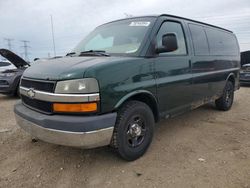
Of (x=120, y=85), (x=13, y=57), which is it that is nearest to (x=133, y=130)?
(x=120, y=85)

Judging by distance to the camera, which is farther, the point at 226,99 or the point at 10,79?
the point at 10,79

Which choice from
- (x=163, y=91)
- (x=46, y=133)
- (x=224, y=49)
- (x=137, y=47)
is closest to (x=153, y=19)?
(x=137, y=47)

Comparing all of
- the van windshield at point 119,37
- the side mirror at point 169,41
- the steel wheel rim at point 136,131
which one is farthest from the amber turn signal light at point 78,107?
the side mirror at point 169,41

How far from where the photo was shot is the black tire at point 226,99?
5.95 metres

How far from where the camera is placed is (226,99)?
6.07 metres

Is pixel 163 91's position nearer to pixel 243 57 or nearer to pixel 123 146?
pixel 123 146

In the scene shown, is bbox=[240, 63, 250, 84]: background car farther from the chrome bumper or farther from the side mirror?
the chrome bumper

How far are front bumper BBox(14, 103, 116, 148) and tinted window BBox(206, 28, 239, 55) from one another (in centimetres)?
326

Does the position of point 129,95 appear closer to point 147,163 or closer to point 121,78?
point 121,78

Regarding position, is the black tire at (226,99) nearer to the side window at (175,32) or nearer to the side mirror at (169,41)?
the side window at (175,32)

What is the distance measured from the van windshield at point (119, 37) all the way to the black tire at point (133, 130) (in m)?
0.81

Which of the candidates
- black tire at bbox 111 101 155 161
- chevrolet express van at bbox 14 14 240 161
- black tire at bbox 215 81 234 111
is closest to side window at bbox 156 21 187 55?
chevrolet express van at bbox 14 14 240 161

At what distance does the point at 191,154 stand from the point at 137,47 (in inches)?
68.1

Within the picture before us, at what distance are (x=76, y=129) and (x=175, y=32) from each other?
245cm
